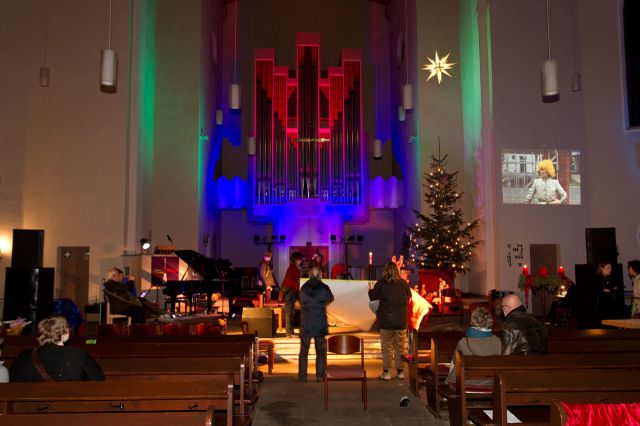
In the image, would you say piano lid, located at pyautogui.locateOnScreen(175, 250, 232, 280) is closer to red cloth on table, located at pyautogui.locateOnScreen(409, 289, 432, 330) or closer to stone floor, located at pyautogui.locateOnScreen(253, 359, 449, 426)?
stone floor, located at pyautogui.locateOnScreen(253, 359, 449, 426)

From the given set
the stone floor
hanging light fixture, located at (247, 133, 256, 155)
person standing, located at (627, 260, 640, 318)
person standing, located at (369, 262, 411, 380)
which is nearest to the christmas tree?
person standing, located at (627, 260, 640, 318)

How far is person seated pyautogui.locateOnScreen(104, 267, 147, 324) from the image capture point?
30.5ft

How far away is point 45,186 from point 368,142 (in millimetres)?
9856

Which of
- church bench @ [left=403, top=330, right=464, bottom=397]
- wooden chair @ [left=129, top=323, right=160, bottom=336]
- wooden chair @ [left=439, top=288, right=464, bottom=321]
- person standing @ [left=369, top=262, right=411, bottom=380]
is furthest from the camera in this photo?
wooden chair @ [left=439, top=288, right=464, bottom=321]

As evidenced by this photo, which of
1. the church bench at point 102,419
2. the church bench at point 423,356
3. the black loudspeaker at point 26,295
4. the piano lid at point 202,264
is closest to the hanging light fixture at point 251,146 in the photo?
the piano lid at point 202,264

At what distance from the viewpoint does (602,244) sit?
12961 mm

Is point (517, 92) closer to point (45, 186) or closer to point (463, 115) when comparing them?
point (463, 115)

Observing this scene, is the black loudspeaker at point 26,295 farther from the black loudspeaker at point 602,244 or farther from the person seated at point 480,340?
the black loudspeaker at point 602,244

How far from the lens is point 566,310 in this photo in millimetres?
11883

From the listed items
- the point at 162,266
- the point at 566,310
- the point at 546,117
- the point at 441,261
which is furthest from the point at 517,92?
the point at 162,266

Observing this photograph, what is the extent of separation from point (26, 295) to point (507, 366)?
8477mm

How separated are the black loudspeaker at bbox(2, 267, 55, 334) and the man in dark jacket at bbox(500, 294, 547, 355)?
799 centimetres

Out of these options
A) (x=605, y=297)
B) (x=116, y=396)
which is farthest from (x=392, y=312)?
(x=605, y=297)

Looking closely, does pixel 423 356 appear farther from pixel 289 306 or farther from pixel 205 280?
pixel 205 280
